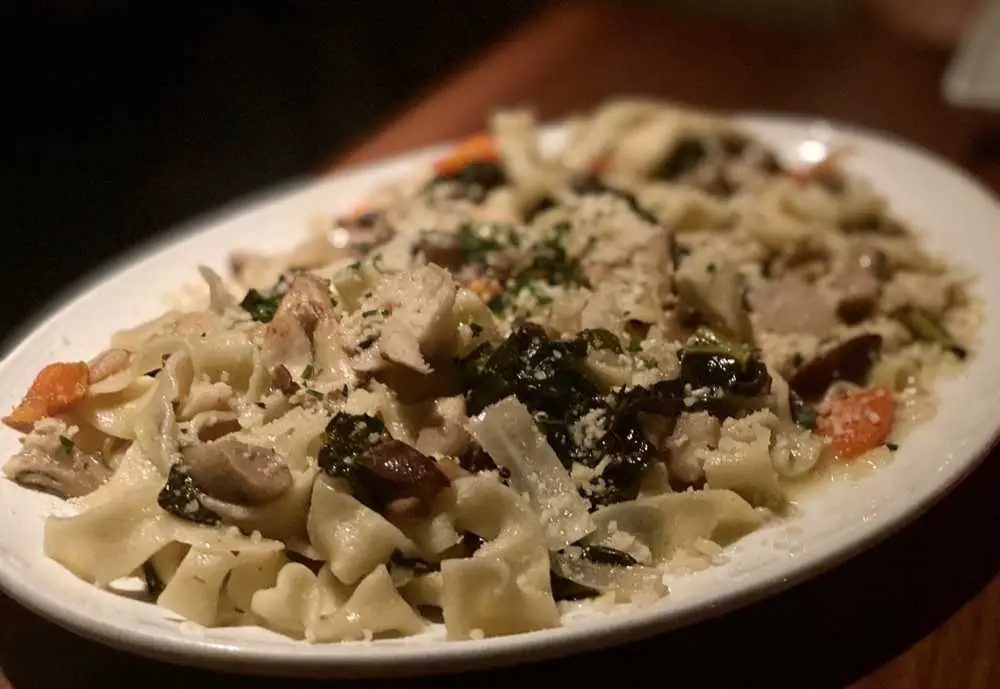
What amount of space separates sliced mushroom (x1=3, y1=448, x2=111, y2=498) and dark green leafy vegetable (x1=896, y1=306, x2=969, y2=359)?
239 centimetres

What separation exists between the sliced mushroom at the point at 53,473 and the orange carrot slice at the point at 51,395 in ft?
0.50

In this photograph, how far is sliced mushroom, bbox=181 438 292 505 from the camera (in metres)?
2.38

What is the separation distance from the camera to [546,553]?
7.73 ft

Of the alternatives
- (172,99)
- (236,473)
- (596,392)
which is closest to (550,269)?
(596,392)

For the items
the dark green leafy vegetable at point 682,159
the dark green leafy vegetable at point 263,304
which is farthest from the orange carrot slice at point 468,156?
the dark green leafy vegetable at point 263,304

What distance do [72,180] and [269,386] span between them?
15.2 ft

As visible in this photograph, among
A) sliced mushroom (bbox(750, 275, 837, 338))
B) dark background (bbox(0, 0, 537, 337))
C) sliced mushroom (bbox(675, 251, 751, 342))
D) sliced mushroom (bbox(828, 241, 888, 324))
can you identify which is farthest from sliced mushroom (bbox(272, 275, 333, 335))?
dark background (bbox(0, 0, 537, 337))

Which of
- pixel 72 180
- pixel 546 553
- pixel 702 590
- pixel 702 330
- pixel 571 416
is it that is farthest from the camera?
pixel 72 180

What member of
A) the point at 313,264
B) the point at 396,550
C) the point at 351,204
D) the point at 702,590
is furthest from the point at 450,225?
the point at 702,590

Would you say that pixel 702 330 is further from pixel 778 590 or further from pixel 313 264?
pixel 313 264

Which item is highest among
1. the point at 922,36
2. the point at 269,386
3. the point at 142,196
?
the point at 269,386

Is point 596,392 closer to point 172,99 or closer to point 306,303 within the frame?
point 306,303

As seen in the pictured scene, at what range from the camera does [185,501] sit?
7.93 feet

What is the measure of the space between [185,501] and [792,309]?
184 centimetres
